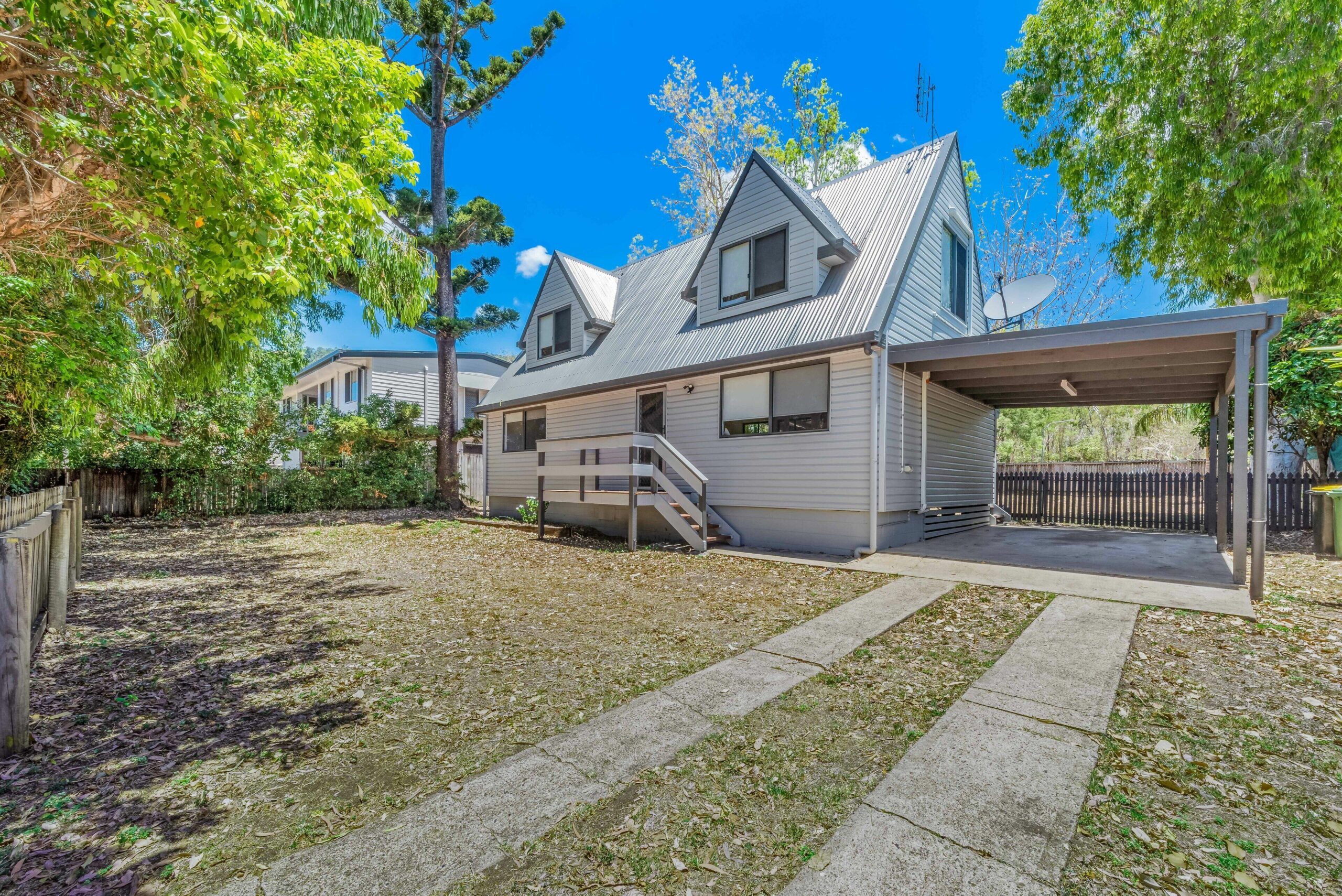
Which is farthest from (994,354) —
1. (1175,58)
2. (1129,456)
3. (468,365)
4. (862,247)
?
Answer: (1129,456)

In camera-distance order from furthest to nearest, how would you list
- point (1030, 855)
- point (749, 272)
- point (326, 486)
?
1. point (326, 486)
2. point (749, 272)
3. point (1030, 855)

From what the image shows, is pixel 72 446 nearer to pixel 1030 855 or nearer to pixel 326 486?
pixel 326 486

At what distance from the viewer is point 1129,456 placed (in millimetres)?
31297

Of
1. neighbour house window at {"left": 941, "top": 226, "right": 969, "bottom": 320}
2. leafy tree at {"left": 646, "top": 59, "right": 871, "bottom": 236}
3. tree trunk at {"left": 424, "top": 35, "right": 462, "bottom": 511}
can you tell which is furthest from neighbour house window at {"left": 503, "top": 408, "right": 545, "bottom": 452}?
leafy tree at {"left": 646, "top": 59, "right": 871, "bottom": 236}

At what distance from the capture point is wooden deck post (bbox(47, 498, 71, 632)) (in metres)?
4.75

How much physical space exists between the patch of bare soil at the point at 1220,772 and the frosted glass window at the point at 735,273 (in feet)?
27.0

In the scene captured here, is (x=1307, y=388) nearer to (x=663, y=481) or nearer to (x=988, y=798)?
(x=663, y=481)

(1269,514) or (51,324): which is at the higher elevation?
(51,324)

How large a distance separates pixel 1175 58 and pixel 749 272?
9785 mm

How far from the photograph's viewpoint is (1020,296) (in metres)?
9.62

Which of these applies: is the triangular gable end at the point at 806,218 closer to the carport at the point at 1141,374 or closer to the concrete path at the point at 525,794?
the carport at the point at 1141,374

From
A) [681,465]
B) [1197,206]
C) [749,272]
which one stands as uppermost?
[1197,206]

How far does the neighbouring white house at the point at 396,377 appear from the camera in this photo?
23031 mm

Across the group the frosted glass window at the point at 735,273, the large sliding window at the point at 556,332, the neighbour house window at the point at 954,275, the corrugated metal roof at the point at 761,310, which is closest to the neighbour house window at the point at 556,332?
the large sliding window at the point at 556,332
